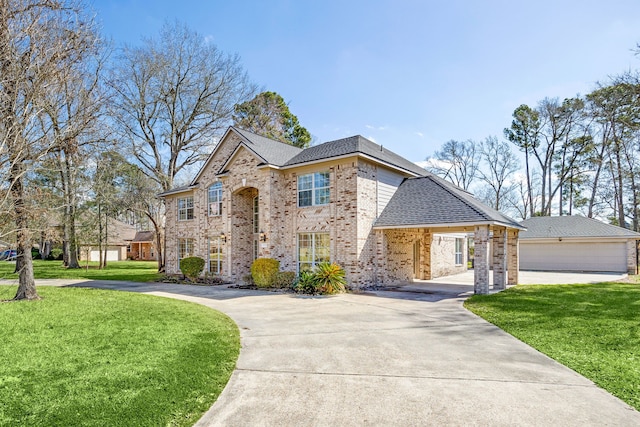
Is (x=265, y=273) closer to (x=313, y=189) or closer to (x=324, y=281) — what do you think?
(x=324, y=281)

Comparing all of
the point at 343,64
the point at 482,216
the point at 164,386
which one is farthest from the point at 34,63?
the point at 482,216

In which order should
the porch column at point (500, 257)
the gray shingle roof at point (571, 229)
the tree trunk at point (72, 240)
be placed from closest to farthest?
the porch column at point (500, 257)
the gray shingle roof at point (571, 229)
the tree trunk at point (72, 240)

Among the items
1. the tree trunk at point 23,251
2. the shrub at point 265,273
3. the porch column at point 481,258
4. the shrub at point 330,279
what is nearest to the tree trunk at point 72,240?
the tree trunk at point 23,251

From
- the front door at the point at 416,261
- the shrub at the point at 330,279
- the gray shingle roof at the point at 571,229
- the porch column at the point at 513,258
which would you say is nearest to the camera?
the shrub at the point at 330,279

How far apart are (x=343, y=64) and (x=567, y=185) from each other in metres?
32.2

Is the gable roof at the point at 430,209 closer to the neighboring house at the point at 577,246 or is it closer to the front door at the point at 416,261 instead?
the front door at the point at 416,261

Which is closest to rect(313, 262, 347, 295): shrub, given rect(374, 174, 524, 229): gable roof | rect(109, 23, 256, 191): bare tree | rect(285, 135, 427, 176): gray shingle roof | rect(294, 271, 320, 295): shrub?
rect(294, 271, 320, 295): shrub

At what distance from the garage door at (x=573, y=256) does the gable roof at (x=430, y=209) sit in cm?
1473

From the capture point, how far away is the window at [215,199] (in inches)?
779

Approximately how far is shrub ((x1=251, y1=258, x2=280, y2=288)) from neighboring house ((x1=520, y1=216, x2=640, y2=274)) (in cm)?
2125

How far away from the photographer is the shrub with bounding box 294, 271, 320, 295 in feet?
46.2

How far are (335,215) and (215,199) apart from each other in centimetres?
801

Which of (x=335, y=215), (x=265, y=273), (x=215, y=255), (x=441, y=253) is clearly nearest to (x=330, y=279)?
(x=335, y=215)

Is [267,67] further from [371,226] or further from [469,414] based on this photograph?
[469,414]
